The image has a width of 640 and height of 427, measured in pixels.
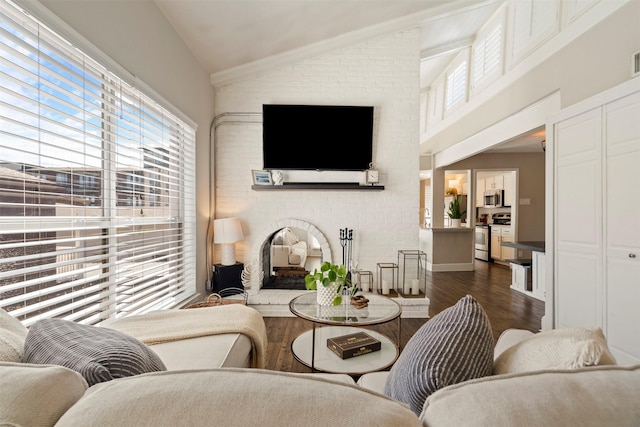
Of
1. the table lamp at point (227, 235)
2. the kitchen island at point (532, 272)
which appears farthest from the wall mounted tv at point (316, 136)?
the kitchen island at point (532, 272)

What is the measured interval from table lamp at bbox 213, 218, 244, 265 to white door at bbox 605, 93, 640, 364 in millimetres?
3259

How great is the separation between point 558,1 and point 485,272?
445cm

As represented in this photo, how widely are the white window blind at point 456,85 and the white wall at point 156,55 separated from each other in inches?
152

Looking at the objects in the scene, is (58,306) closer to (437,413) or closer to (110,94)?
(110,94)

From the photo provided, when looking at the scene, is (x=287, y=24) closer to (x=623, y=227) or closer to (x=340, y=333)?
(x=340, y=333)

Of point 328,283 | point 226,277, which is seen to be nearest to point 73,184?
point 328,283

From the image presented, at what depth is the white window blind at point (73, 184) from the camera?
→ 4.38 feet

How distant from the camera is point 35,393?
52 cm

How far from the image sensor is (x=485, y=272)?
5879mm

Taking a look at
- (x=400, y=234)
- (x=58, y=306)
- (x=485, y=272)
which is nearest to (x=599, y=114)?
(x=400, y=234)

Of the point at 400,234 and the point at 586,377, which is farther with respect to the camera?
the point at 400,234

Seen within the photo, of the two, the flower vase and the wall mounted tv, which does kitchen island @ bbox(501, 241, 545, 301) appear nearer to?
the wall mounted tv

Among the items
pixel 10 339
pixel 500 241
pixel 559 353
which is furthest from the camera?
pixel 500 241

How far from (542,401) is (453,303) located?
3.65 meters
